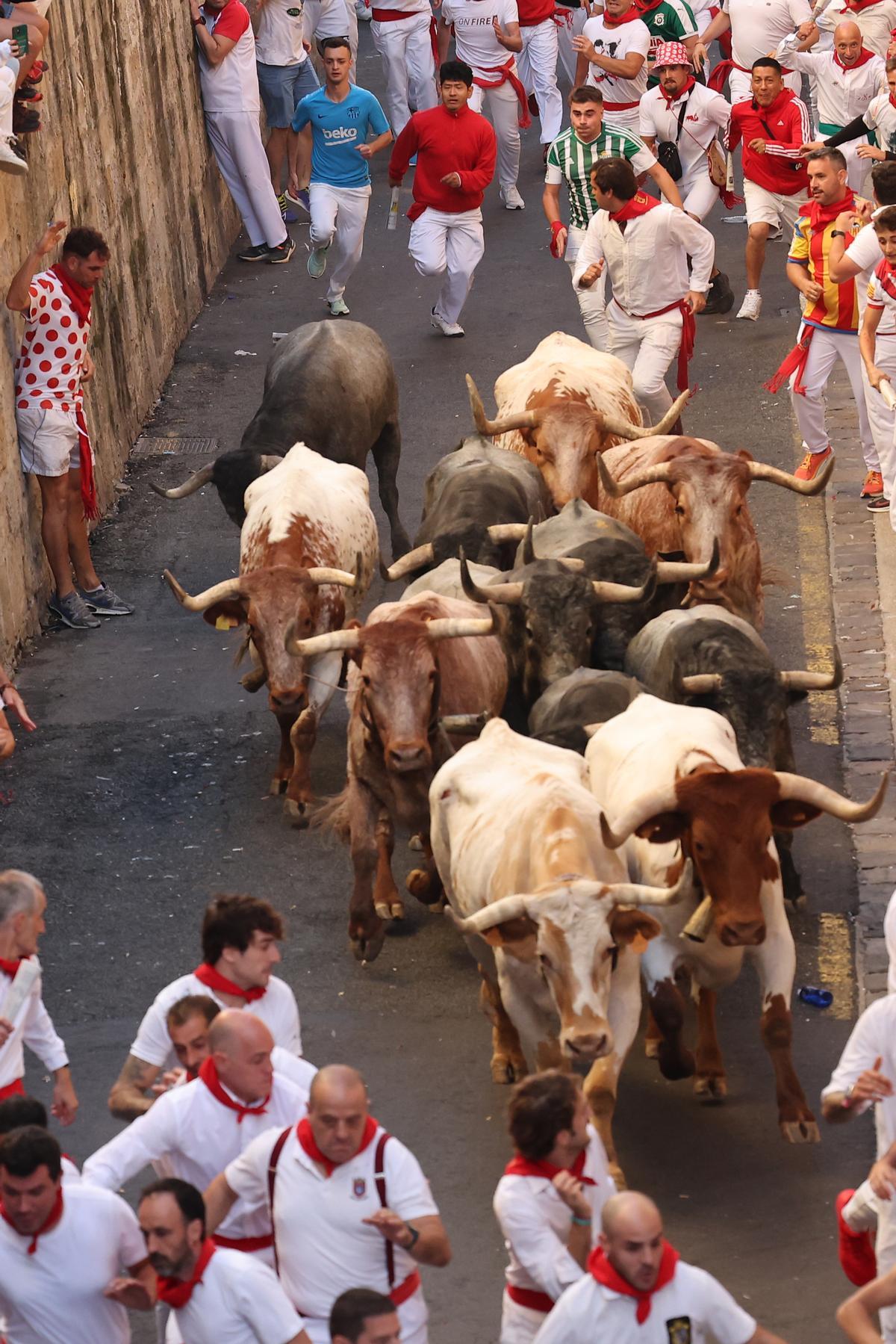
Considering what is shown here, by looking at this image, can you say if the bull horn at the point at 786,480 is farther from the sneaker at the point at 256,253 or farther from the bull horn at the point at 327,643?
the sneaker at the point at 256,253

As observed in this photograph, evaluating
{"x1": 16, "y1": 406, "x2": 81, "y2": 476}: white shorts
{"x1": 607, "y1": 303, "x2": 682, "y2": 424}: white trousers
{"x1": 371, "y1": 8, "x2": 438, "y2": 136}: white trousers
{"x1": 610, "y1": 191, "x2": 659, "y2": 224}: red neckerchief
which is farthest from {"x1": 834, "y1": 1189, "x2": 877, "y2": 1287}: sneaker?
{"x1": 371, "y1": 8, "x2": 438, "y2": 136}: white trousers

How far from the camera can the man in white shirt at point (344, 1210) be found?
18.0 ft

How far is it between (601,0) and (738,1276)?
1578cm

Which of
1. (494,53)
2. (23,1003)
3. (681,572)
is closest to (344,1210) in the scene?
(23,1003)

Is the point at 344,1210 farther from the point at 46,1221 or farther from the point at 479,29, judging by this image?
the point at 479,29

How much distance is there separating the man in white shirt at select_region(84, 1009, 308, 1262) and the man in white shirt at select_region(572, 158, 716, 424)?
897cm

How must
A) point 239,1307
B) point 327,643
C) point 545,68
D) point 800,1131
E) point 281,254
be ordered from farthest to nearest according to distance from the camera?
point 545,68 < point 281,254 < point 327,643 < point 800,1131 < point 239,1307

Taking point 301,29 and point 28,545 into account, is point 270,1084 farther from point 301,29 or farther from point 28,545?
point 301,29

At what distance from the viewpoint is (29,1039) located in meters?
7.00

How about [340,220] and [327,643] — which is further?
[340,220]

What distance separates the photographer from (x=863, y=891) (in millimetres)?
9719

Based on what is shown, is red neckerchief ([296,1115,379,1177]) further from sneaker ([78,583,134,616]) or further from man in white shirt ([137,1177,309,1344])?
sneaker ([78,583,134,616])

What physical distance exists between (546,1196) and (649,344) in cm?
935

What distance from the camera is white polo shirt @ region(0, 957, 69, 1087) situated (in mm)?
6832
